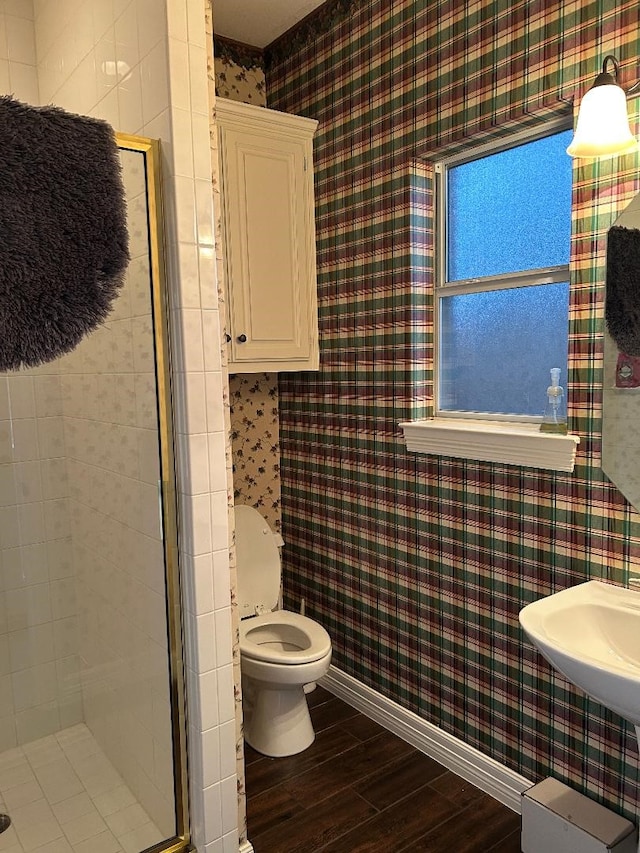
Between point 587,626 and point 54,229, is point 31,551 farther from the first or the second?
point 587,626

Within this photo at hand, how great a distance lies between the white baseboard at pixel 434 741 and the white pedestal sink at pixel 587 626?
0.68m

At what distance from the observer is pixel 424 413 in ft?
7.92

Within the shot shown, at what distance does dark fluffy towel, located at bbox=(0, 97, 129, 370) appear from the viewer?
1398 mm

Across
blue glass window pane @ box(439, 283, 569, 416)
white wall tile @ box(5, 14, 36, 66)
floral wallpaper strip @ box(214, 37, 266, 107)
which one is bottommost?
blue glass window pane @ box(439, 283, 569, 416)

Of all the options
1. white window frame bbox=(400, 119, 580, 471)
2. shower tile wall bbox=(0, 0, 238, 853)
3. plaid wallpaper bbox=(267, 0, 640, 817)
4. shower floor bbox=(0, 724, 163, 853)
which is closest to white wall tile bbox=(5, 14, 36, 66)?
shower tile wall bbox=(0, 0, 238, 853)

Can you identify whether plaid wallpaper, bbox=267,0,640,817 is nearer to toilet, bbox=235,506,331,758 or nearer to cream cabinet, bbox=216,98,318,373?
cream cabinet, bbox=216,98,318,373

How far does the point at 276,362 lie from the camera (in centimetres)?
260

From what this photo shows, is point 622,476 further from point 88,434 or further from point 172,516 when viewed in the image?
point 88,434

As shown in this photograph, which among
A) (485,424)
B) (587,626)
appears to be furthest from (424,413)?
(587,626)

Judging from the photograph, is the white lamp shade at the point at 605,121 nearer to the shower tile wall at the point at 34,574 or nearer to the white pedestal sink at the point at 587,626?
the white pedestal sink at the point at 587,626

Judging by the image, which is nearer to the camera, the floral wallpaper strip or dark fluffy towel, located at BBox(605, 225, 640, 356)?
dark fluffy towel, located at BBox(605, 225, 640, 356)

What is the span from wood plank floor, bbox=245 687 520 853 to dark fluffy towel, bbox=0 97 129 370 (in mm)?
1620

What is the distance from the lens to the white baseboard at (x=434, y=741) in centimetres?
211

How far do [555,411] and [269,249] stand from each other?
4.16 ft
